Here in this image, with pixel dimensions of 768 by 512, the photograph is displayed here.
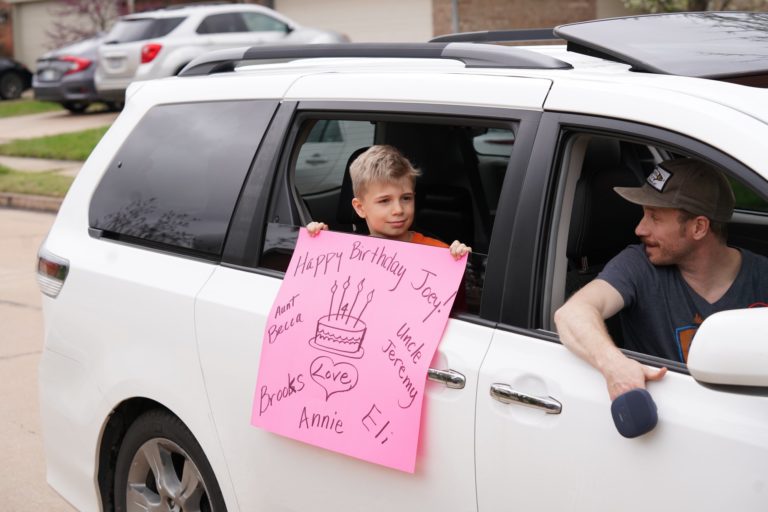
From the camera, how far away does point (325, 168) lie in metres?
4.15

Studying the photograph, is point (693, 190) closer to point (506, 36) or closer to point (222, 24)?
point (506, 36)

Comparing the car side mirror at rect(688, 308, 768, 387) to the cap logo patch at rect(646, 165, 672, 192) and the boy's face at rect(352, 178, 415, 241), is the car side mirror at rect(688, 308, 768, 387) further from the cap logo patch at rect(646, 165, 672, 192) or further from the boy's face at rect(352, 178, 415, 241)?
the boy's face at rect(352, 178, 415, 241)

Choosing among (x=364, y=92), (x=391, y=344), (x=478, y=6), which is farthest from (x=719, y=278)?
(x=478, y=6)

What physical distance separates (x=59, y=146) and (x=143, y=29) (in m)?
2.94

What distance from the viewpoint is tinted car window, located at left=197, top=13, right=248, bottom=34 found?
18.2 meters

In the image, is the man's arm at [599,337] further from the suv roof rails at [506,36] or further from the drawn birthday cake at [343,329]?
the suv roof rails at [506,36]

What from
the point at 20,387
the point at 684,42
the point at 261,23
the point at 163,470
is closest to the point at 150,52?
the point at 261,23

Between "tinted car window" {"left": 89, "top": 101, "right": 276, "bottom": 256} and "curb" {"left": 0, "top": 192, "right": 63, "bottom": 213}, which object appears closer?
"tinted car window" {"left": 89, "top": 101, "right": 276, "bottom": 256}

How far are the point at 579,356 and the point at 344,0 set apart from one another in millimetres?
20807

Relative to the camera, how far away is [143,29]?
18.3m

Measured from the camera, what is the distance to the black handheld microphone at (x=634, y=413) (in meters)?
2.07

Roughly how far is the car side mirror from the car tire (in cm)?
167

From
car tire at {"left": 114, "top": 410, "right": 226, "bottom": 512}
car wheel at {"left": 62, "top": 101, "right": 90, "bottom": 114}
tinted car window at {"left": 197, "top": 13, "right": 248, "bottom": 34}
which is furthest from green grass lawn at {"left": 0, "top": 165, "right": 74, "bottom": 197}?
car tire at {"left": 114, "top": 410, "right": 226, "bottom": 512}

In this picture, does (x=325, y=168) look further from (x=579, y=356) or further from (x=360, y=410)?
(x=579, y=356)
